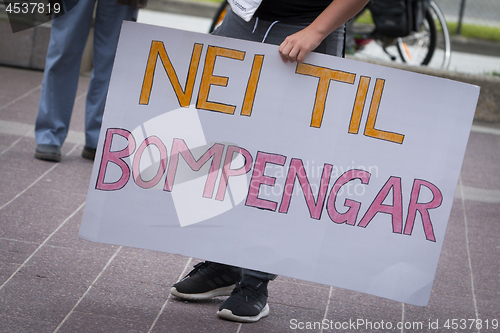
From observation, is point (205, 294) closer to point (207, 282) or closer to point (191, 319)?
point (207, 282)

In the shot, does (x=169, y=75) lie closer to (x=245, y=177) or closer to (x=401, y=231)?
(x=245, y=177)

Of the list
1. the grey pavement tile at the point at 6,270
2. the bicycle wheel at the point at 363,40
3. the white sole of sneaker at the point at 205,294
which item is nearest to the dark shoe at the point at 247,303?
the white sole of sneaker at the point at 205,294

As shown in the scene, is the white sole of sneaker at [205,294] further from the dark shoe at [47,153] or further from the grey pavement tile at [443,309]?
the dark shoe at [47,153]

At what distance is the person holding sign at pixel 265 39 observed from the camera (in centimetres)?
216

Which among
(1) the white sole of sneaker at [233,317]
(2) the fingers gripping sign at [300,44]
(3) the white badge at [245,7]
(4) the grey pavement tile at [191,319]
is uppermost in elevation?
(3) the white badge at [245,7]

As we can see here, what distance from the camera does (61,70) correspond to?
153 inches

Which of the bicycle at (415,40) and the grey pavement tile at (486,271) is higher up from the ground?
the bicycle at (415,40)

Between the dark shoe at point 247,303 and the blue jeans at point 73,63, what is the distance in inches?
77.2

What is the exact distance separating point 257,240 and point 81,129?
2.81 m

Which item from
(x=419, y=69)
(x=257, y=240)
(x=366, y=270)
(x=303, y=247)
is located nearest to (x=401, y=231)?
(x=366, y=270)

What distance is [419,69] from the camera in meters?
6.12

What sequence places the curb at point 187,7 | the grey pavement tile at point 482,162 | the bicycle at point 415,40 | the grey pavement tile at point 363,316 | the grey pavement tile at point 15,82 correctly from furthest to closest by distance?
the curb at point 187,7
the bicycle at point 415,40
the grey pavement tile at point 15,82
the grey pavement tile at point 482,162
the grey pavement tile at point 363,316

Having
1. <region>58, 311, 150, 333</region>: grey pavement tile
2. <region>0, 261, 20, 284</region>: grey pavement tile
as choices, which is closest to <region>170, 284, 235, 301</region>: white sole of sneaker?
<region>58, 311, 150, 333</region>: grey pavement tile

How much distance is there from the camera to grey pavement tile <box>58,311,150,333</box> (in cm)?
219
